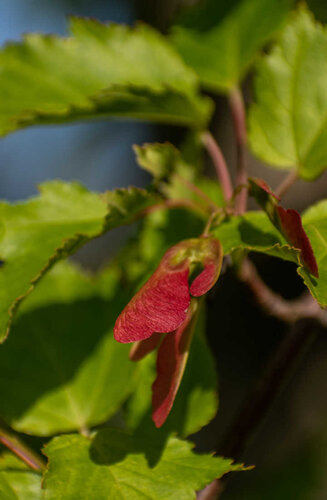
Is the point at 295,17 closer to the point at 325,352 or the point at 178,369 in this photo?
the point at 178,369

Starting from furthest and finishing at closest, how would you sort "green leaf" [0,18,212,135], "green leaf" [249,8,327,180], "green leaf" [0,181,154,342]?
1. "green leaf" [0,18,212,135]
2. "green leaf" [249,8,327,180]
3. "green leaf" [0,181,154,342]

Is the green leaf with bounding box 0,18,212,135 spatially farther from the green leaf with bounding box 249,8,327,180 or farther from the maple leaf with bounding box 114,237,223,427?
the maple leaf with bounding box 114,237,223,427

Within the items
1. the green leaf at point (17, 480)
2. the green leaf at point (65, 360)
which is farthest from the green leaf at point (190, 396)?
the green leaf at point (17, 480)

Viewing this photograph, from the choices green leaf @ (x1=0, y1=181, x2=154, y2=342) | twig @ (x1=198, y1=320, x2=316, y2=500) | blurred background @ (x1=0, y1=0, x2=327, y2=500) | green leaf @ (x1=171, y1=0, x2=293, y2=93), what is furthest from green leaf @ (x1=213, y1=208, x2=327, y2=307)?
blurred background @ (x1=0, y1=0, x2=327, y2=500)

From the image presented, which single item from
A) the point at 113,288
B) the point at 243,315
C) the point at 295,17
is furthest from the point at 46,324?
the point at 243,315

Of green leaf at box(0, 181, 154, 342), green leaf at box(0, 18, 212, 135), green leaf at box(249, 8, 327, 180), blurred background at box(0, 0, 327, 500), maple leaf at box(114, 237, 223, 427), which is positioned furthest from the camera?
blurred background at box(0, 0, 327, 500)

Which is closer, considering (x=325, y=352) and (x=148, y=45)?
(x=148, y=45)

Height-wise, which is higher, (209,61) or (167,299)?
(209,61)
